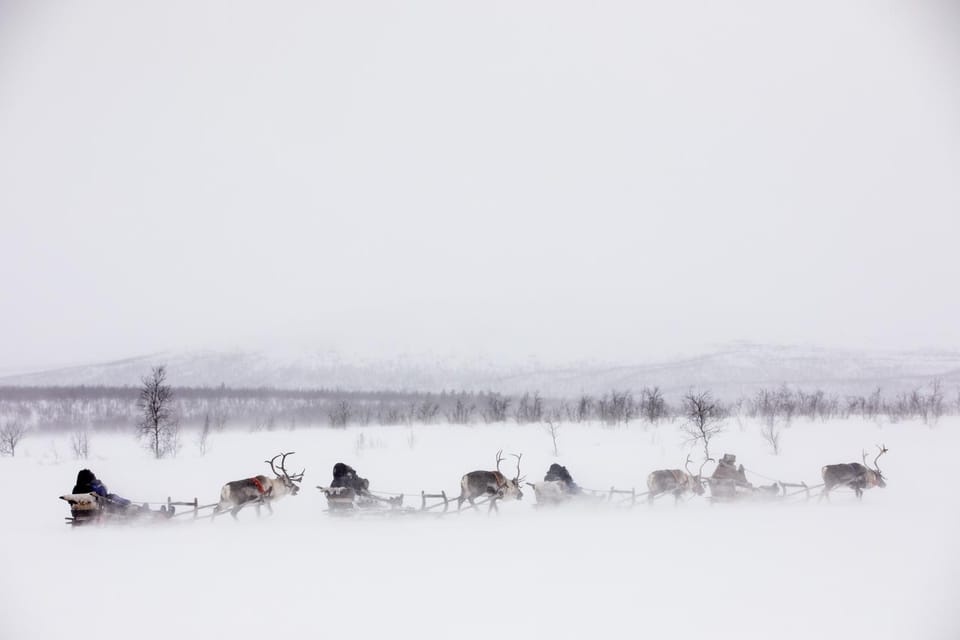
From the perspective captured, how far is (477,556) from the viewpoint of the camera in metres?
11.0

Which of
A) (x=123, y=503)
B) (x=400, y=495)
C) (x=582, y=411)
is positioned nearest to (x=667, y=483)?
(x=400, y=495)

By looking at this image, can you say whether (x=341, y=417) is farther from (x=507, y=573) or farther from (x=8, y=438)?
(x=507, y=573)

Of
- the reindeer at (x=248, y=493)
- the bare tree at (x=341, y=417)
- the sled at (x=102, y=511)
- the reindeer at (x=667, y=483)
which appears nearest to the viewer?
the sled at (x=102, y=511)

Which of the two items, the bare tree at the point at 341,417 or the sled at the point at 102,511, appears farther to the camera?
the bare tree at the point at 341,417

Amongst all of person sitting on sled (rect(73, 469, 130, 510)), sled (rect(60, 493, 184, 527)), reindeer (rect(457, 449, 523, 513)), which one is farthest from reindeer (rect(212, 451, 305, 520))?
reindeer (rect(457, 449, 523, 513))

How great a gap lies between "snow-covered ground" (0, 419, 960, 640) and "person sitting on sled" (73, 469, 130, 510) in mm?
834

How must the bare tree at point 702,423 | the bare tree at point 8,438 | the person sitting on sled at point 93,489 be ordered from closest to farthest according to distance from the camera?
the person sitting on sled at point 93,489
the bare tree at point 702,423
the bare tree at point 8,438

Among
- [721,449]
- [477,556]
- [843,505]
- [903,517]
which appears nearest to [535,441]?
[721,449]

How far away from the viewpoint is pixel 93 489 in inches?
549

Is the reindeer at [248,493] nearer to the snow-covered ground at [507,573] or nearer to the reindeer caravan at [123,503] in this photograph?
the reindeer caravan at [123,503]

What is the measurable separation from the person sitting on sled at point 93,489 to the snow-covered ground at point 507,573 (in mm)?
834

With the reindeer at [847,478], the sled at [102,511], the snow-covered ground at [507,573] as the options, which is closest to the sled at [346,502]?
the snow-covered ground at [507,573]

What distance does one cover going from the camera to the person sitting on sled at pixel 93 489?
45.1 feet

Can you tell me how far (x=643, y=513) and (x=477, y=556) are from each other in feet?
21.4
